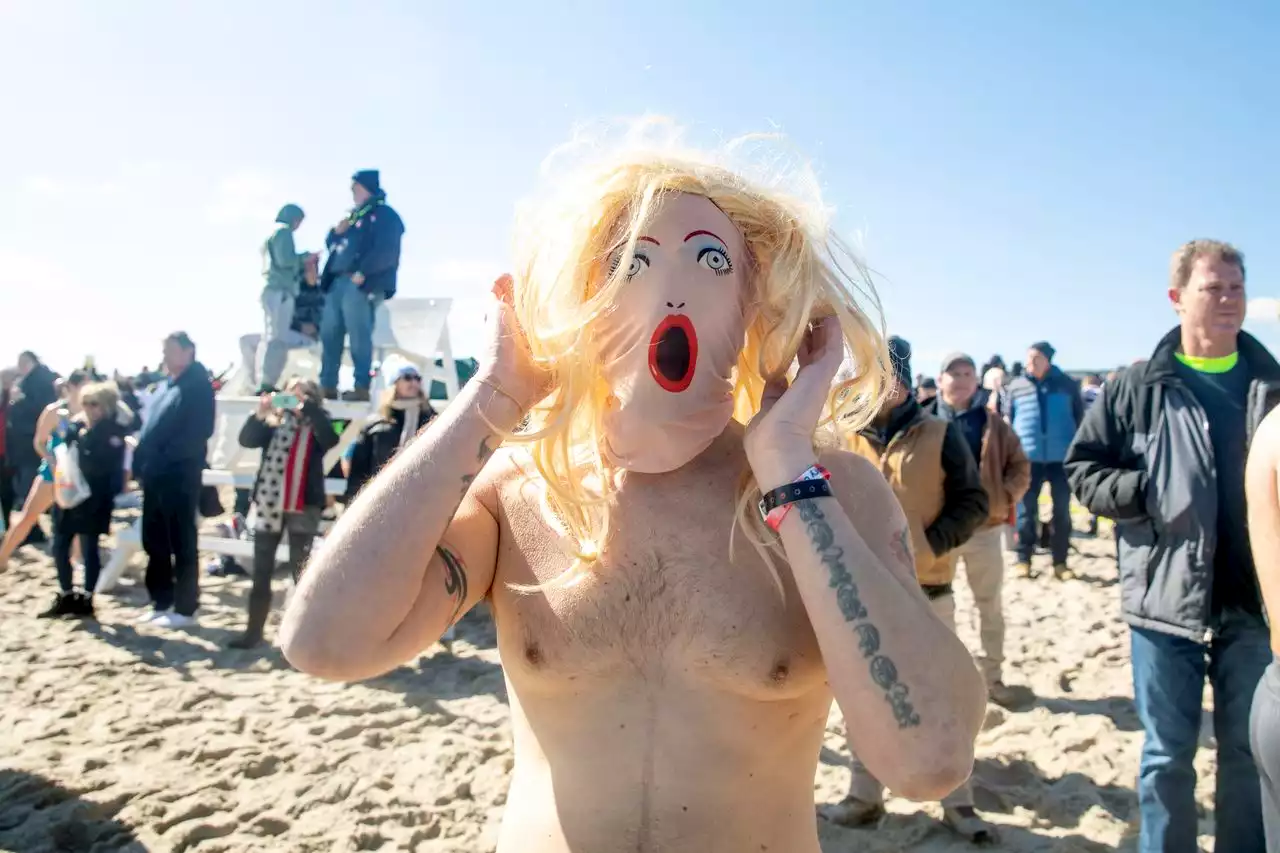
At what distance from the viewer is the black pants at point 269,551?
18.8ft

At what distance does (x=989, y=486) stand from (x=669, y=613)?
170 inches

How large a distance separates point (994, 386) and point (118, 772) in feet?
28.4

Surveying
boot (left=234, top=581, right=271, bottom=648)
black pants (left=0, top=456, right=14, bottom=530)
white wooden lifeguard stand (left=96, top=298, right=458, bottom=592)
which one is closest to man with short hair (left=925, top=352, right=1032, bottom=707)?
white wooden lifeguard stand (left=96, top=298, right=458, bottom=592)

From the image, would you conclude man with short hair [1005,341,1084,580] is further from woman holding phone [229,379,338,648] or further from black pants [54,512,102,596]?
black pants [54,512,102,596]

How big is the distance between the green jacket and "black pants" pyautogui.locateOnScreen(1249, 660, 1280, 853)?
8392mm

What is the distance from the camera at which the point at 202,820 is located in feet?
11.6

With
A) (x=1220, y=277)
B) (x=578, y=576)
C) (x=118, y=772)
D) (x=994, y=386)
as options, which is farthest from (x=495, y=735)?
(x=994, y=386)

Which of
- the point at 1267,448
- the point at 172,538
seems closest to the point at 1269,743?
the point at 1267,448

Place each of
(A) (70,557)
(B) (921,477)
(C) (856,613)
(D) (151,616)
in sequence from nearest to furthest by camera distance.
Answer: (C) (856,613) → (B) (921,477) → (D) (151,616) → (A) (70,557)

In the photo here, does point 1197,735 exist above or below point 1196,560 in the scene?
below

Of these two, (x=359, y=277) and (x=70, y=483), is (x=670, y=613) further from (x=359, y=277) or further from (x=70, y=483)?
(x=70, y=483)

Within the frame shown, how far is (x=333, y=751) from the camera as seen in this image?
14.0 feet

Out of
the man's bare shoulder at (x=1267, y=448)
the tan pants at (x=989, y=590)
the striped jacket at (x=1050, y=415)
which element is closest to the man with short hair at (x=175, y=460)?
the tan pants at (x=989, y=590)

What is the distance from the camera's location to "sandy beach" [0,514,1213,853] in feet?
11.3
